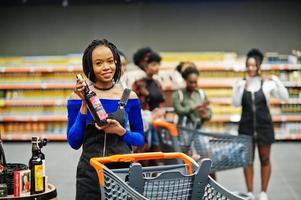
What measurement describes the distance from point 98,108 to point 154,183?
48 centimetres

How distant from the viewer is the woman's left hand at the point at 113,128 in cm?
277

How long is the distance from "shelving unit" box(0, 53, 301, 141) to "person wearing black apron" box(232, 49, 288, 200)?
14.6 feet

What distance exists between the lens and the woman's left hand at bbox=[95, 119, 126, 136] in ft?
9.07

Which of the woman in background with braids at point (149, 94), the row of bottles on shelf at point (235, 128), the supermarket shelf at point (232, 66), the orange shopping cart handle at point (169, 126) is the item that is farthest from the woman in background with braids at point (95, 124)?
the row of bottles on shelf at point (235, 128)

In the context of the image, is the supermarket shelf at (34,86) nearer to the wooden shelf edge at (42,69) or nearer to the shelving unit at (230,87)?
the wooden shelf edge at (42,69)

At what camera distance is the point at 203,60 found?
10.4m

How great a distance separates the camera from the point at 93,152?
289 centimetres

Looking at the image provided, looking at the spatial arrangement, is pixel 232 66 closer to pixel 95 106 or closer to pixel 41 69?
pixel 41 69

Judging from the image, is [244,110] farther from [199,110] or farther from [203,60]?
[203,60]

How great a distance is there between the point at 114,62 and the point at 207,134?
1.97 meters

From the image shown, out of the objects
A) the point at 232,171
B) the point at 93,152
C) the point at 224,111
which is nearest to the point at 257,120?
the point at 232,171

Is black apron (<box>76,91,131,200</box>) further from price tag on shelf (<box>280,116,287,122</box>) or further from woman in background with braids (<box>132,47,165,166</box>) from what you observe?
price tag on shelf (<box>280,116,287,122</box>)

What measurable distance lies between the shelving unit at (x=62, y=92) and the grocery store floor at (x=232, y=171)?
0.46 m

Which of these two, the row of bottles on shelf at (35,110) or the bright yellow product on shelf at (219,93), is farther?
the row of bottles on shelf at (35,110)
